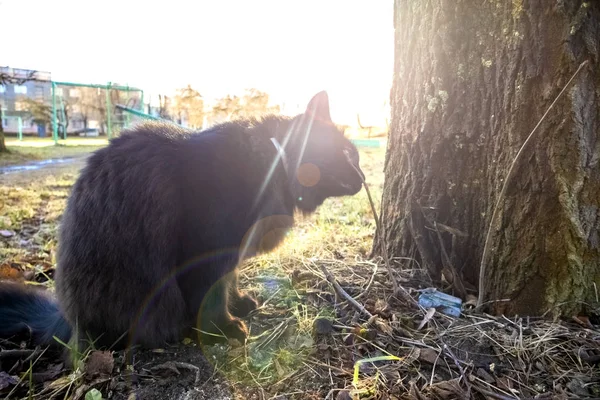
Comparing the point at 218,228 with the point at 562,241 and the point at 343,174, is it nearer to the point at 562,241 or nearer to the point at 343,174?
the point at 343,174

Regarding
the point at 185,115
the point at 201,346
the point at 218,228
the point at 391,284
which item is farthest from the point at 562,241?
the point at 185,115

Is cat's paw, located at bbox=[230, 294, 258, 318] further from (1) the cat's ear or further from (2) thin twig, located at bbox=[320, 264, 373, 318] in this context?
(1) the cat's ear

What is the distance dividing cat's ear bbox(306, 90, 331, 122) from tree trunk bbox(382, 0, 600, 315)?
1.50 feet

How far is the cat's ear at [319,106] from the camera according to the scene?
87.5 inches

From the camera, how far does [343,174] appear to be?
7.82ft

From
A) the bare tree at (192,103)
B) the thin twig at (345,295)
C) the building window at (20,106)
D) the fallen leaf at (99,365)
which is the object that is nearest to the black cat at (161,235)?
the fallen leaf at (99,365)

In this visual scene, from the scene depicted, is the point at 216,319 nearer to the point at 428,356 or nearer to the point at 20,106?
the point at 428,356

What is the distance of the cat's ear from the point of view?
222cm

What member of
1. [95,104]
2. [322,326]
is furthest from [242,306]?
[95,104]

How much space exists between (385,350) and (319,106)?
1.39 meters

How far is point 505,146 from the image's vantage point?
66.2 inches

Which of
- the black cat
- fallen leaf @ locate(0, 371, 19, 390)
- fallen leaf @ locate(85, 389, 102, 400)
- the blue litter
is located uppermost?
the black cat

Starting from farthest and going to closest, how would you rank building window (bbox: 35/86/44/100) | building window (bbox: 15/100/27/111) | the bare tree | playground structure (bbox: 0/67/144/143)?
building window (bbox: 35/86/44/100) → building window (bbox: 15/100/27/111) → playground structure (bbox: 0/67/144/143) → the bare tree

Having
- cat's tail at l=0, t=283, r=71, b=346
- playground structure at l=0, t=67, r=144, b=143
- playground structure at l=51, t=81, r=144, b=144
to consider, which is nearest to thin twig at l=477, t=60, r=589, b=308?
cat's tail at l=0, t=283, r=71, b=346
